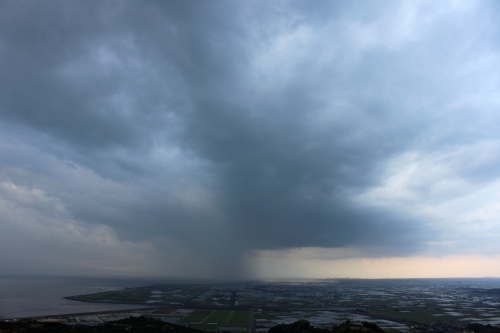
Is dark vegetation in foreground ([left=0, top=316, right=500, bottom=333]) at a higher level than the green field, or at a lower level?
higher

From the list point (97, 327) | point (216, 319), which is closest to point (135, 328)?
point (97, 327)

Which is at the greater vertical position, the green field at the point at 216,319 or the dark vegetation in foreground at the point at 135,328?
the dark vegetation in foreground at the point at 135,328

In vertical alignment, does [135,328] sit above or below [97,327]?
below

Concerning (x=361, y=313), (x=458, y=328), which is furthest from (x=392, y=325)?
(x=361, y=313)

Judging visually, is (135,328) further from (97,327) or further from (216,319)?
(216,319)

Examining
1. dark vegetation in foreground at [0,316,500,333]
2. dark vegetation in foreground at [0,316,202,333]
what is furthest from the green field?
dark vegetation in foreground at [0,316,500,333]

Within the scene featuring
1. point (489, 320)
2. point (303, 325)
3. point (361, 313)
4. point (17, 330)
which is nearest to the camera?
point (17, 330)

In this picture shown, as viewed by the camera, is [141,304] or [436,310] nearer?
[436,310]

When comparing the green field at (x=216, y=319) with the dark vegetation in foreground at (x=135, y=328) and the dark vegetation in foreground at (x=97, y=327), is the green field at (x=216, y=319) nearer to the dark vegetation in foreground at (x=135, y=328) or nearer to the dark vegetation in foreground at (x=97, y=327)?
the dark vegetation in foreground at (x=97, y=327)

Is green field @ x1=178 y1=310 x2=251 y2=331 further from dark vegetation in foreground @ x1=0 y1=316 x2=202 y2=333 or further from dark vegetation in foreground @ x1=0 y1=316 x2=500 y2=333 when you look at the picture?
dark vegetation in foreground @ x1=0 y1=316 x2=500 y2=333

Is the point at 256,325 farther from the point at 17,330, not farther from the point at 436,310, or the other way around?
the point at 436,310

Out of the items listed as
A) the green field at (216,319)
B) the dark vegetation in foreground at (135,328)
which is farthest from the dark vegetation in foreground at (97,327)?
the green field at (216,319)
